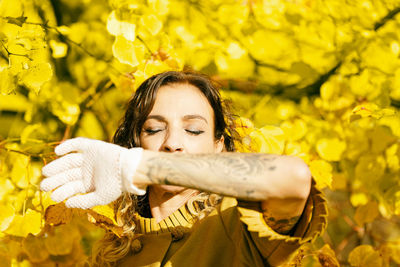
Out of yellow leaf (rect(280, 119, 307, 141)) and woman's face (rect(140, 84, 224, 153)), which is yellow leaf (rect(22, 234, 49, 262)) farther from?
yellow leaf (rect(280, 119, 307, 141))

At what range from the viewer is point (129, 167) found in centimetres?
79

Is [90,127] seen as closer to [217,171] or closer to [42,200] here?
[42,200]

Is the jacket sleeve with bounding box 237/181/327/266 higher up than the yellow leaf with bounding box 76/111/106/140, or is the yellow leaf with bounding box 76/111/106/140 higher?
the jacket sleeve with bounding box 237/181/327/266

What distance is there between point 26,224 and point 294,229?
0.80m

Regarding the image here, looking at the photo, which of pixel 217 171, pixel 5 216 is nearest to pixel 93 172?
pixel 217 171

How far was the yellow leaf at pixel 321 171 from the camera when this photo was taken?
1.44 metres

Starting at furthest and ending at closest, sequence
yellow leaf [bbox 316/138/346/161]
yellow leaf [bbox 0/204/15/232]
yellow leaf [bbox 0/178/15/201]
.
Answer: yellow leaf [bbox 316/138/346/161]
yellow leaf [bbox 0/178/15/201]
yellow leaf [bbox 0/204/15/232]

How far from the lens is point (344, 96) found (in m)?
1.56

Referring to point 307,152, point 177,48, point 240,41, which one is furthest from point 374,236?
point 177,48

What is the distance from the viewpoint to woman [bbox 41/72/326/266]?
0.76m

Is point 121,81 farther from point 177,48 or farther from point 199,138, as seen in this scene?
point 199,138

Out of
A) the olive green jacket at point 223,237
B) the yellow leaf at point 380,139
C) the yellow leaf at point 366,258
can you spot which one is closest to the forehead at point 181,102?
the olive green jacket at point 223,237

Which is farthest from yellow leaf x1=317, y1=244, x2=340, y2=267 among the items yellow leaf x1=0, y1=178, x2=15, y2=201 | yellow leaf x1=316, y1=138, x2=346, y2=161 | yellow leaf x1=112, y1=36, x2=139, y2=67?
yellow leaf x1=0, y1=178, x2=15, y2=201

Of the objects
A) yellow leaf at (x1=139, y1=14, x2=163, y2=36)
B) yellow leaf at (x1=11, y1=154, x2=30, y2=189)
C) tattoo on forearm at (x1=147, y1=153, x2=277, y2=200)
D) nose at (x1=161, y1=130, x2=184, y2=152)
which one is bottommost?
yellow leaf at (x1=11, y1=154, x2=30, y2=189)
